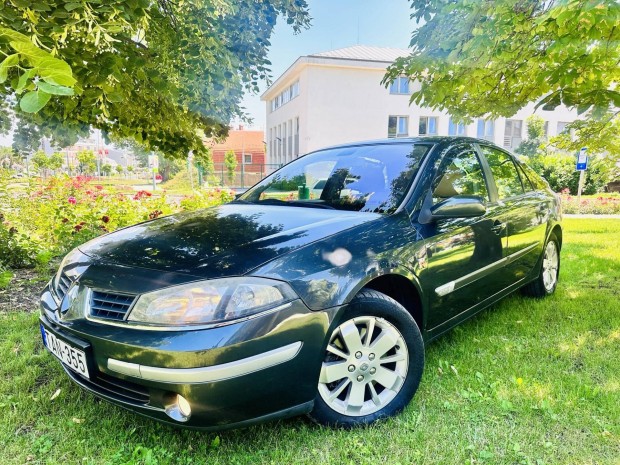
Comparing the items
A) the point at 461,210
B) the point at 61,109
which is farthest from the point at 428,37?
the point at 61,109

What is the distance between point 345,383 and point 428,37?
3.80 m

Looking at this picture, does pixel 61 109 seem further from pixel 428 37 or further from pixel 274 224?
pixel 428 37

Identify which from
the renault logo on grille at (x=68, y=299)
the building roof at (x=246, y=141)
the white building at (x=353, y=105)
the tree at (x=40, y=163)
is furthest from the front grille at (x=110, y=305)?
the building roof at (x=246, y=141)

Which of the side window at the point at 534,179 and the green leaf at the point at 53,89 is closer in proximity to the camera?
the green leaf at the point at 53,89

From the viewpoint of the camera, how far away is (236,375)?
160cm

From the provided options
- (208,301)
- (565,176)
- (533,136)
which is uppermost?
(533,136)

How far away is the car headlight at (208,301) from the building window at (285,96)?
25499 millimetres

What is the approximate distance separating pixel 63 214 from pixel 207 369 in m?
4.53

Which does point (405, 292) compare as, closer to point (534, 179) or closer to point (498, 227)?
point (498, 227)

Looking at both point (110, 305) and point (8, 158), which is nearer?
point (110, 305)

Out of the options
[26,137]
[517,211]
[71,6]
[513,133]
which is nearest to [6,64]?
[71,6]

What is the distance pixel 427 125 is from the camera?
25.1 m

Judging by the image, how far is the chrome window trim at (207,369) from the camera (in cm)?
157

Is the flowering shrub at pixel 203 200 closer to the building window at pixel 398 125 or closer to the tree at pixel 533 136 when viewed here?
the building window at pixel 398 125
